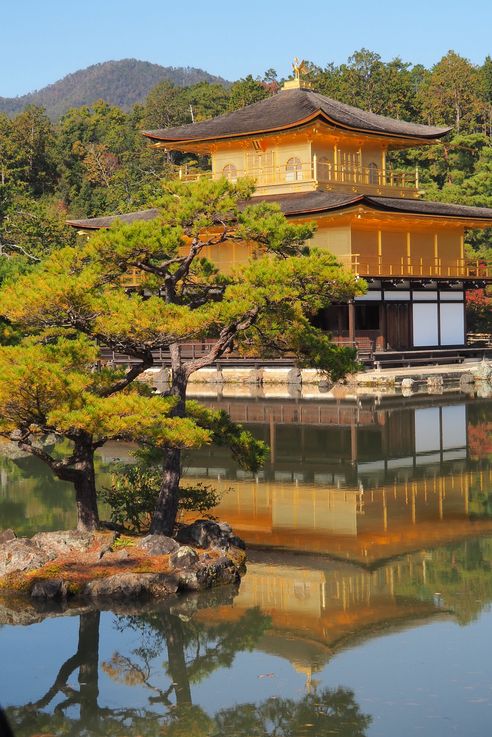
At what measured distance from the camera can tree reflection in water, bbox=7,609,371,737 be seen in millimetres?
9000

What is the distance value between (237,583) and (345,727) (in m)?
3.91

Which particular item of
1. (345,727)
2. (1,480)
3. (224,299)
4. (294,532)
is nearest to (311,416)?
(1,480)

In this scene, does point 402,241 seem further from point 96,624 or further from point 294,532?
point 96,624

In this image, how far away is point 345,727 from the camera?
8836 mm

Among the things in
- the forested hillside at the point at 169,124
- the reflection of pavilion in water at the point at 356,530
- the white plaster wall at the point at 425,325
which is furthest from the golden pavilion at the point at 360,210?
the forested hillside at the point at 169,124

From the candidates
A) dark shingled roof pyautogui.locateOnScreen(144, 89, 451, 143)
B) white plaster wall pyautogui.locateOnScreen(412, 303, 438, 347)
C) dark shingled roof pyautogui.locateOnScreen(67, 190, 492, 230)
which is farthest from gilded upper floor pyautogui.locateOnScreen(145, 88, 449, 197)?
white plaster wall pyautogui.locateOnScreen(412, 303, 438, 347)

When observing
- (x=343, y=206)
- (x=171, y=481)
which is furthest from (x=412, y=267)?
(x=171, y=481)

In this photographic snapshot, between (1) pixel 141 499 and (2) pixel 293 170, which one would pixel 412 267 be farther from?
(1) pixel 141 499

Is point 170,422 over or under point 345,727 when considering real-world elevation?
over

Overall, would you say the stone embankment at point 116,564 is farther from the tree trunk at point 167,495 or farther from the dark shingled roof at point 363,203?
the dark shingled roof at point 363,203

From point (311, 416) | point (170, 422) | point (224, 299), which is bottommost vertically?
point (311, 416)

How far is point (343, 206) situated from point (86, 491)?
23.3 metres

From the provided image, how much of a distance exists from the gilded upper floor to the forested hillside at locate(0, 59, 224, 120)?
393ft

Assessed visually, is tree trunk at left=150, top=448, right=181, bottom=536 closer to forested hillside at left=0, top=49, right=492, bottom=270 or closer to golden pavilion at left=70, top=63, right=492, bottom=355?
golden pavilion at left=70, top=63, right=492, bottom=355
